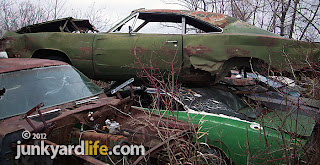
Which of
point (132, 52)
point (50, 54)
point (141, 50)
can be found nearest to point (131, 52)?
point (132, 52)

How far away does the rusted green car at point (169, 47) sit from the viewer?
4.05 metres

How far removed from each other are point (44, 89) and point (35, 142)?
2.72ft

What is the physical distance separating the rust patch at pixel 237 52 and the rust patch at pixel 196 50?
368 millimetres

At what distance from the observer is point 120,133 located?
7.24 ft

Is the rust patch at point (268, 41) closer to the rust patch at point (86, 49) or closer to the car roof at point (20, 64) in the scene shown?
the rust patch at point (86, 49)

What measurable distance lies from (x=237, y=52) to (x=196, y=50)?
0.72 m

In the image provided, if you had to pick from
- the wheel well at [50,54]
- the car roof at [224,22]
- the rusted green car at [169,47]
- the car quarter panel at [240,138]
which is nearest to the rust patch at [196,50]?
the rusted green car at [169,47]

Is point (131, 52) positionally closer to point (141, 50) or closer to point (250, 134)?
point (141, 50)

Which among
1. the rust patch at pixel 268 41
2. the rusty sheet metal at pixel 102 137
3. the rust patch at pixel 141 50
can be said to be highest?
the rust patch at pixel 268 41

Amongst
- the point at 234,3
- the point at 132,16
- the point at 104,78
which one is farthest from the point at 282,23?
the point at 104,78

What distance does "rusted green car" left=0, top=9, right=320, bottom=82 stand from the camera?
405 cm

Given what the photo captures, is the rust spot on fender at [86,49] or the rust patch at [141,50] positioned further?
→ the rust spot on fender at [86,49]

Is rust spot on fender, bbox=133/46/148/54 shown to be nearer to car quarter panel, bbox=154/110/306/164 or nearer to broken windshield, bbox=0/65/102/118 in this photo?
broken windshield, bbox=0/65/102/118

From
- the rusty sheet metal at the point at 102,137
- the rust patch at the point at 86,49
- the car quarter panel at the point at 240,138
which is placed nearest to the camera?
the rusty sheet metal at the point at 102,137
